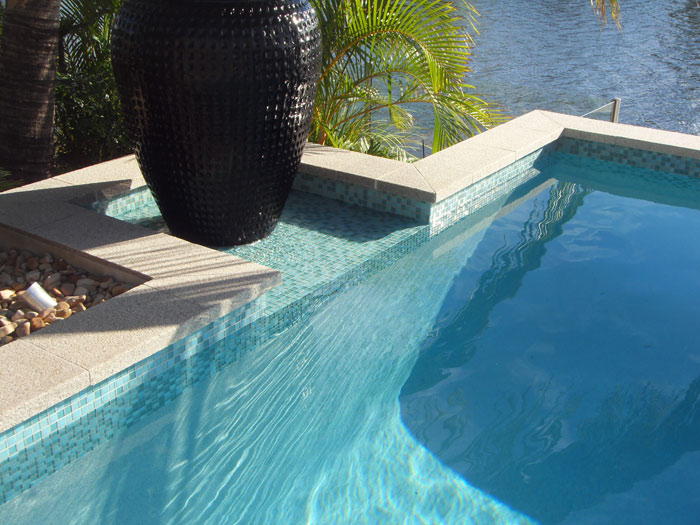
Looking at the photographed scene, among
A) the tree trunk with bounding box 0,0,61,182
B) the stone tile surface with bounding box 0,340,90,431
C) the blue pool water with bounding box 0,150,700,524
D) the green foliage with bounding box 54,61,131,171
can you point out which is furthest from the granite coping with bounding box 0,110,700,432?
the green foliage with bounding box 54,61,131,171

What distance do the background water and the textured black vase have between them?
22.3 ft

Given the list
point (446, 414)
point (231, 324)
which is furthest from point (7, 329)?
point (446, 414)

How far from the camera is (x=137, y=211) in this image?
4.34m

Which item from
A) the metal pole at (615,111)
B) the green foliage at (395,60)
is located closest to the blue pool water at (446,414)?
the green foliage at (395,60)

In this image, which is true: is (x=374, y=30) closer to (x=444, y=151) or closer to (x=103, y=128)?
(x=444, y=151)

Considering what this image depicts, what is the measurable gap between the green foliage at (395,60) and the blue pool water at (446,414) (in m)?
1.23

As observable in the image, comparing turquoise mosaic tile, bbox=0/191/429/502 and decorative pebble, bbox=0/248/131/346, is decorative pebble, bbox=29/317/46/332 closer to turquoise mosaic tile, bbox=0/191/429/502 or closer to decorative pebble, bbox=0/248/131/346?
decorative pebble, bbox=0/248/131/346

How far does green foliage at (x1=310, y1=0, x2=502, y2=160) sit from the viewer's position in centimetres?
483

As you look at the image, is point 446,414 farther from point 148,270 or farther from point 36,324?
point 36,324

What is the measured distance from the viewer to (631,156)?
5582mm

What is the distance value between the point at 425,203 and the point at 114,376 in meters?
2.21

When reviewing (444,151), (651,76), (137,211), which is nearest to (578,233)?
(444,151)

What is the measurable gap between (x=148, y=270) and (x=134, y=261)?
0.38ft

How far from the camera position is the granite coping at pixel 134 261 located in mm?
2486
